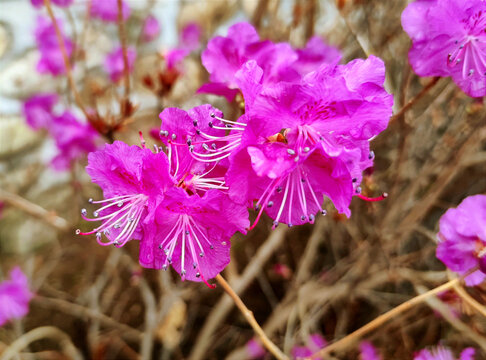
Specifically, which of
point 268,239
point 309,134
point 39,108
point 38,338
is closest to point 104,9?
point 39,108

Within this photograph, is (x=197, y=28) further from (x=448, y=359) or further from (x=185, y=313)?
(x=448, y=359)

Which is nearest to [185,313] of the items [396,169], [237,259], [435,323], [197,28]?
[237,259]

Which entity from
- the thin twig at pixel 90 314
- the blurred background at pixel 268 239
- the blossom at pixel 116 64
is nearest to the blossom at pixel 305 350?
the blurred background at pixel 268 239

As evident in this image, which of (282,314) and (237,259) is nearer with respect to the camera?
(282,314)

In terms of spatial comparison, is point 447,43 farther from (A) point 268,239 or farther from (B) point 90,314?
(B) point 90,314

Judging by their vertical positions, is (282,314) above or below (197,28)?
below

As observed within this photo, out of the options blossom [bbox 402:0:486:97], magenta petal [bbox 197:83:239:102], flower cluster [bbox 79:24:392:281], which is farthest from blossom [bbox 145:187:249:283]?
blossom [bbox 402:0:486:97]

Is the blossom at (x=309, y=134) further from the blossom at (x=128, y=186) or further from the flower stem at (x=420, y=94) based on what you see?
the flower stem at (x=420, y=94)
